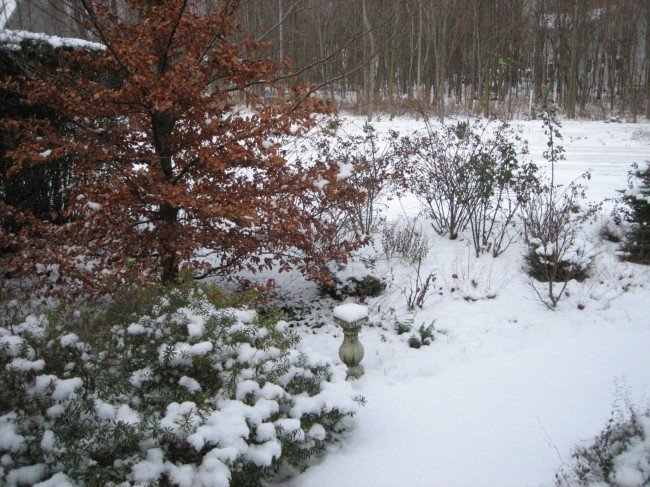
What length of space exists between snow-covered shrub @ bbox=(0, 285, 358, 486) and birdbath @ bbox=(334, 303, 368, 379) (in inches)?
18.5

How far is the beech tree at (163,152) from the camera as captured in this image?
12.6 feet

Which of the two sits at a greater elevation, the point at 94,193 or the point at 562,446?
the point at 94,193

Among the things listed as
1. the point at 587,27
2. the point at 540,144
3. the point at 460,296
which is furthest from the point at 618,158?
the point at 587,27

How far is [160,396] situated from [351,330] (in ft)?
5.68

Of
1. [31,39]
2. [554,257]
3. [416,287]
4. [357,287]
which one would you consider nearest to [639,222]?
[554,257]

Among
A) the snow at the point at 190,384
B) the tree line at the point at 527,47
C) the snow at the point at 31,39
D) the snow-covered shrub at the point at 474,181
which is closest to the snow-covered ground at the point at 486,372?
the snow-covered shrub at the point at 474,181

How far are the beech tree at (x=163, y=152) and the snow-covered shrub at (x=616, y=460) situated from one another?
268cm

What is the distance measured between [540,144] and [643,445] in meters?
15.9

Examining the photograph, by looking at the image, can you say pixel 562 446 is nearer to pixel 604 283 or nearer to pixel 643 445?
pixel 643 445

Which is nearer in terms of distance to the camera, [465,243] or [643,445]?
[643,445]

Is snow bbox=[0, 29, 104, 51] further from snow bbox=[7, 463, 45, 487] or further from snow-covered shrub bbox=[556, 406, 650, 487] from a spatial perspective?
snow-covered shrub bbox=[556, 406, 650, 487]

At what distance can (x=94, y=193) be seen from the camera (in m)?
4.07

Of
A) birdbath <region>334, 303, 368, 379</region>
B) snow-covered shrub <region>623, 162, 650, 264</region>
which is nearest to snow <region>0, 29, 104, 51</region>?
birdbath <region>334, 303, 368, 379</region>

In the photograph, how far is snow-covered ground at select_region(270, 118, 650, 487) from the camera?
3225 millimetres
